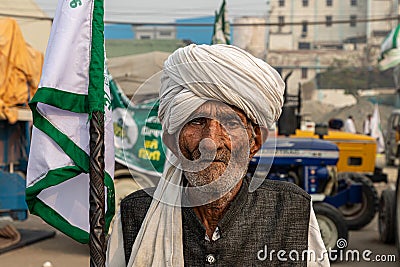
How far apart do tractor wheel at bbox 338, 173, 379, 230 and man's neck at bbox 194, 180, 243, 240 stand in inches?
277

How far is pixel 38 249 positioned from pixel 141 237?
6472mm

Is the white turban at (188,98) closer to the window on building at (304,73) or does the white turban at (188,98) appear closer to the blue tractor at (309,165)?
the blue tractor at (309,165)

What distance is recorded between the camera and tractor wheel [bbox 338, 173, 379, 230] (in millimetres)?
8977

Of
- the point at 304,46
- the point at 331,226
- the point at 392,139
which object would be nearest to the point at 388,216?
the point at 331,226

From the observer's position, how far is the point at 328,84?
175ft

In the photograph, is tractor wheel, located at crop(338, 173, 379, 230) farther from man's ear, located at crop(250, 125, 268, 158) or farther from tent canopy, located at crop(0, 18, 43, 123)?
man's ear, located at crop(250, 125, 268, 158)

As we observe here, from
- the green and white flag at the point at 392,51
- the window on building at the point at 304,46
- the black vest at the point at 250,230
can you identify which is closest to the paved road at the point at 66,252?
the green and white flag at the point at 392,51

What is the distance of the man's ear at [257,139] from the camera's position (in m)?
2.14

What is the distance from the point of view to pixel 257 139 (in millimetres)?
2154

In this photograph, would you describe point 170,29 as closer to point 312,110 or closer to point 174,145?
point 174,145

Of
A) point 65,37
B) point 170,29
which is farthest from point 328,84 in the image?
point 65,37

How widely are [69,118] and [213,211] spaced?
3.81 ft

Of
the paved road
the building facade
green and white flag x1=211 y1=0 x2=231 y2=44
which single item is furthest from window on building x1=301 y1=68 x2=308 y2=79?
the paved road

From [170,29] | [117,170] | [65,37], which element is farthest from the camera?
[170,29]
